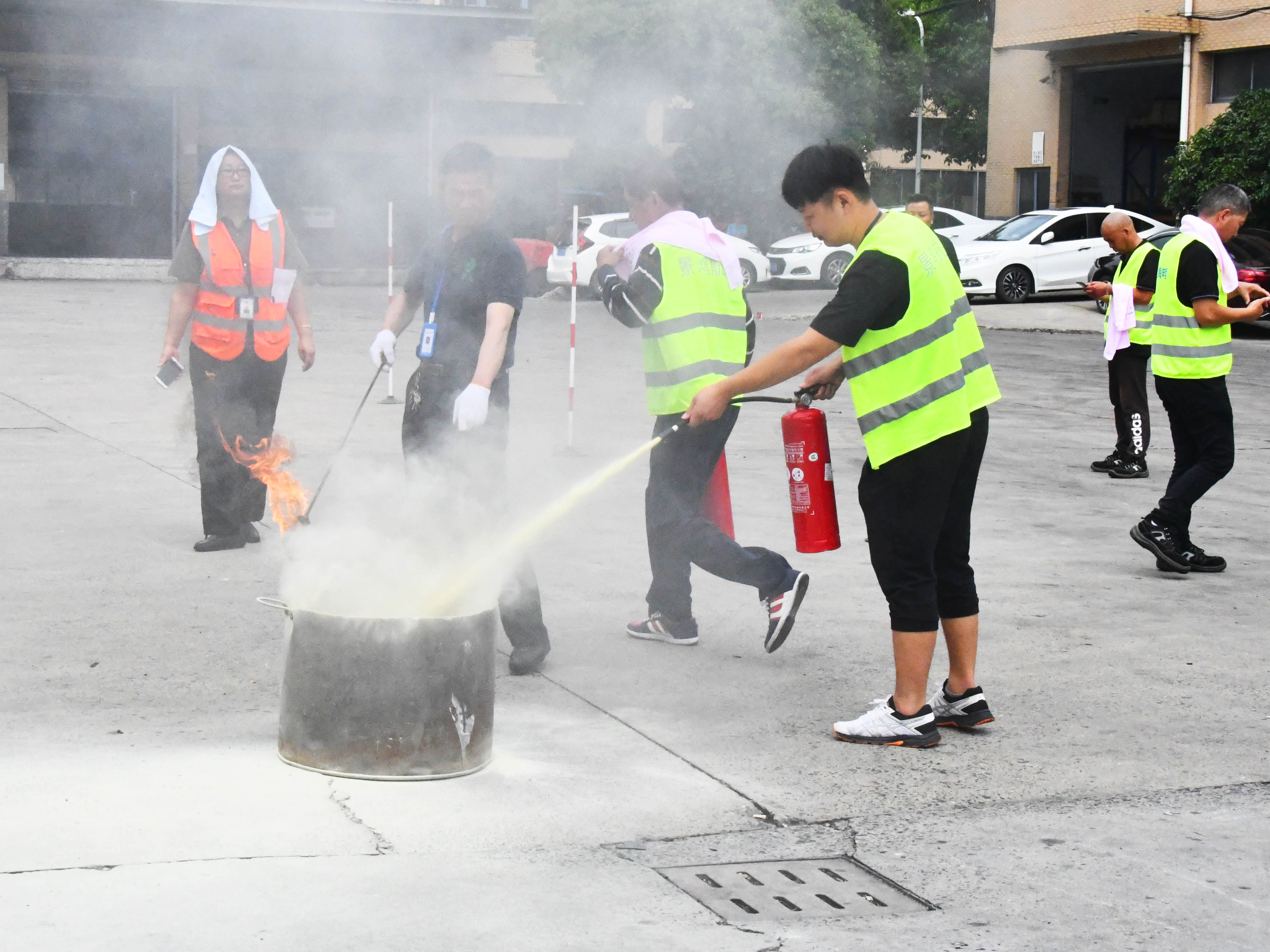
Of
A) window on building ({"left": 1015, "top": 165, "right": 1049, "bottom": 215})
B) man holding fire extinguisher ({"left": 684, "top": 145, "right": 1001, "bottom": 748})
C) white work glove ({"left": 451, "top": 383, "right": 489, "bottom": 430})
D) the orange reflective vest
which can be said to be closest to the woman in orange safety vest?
the orange reflective vest

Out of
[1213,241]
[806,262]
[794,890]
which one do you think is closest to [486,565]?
[794,890]

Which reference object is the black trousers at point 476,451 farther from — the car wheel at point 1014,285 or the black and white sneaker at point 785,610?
the car wheel at point 1014,285

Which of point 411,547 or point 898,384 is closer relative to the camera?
point 898,384

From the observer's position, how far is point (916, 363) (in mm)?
4289

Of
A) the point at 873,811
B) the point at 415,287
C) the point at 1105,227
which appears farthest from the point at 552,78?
the point at 1105,227

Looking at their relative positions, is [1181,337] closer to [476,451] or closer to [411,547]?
[476,451]

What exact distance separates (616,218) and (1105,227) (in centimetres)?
1332

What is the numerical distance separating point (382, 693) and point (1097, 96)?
27.6m

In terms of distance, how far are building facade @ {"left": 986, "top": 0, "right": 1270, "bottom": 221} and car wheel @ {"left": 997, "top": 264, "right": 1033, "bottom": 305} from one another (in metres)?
5.54

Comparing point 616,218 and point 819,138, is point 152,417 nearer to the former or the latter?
point 819,138

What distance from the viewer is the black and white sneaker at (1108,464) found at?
942 cm

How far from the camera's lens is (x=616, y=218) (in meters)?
22.0

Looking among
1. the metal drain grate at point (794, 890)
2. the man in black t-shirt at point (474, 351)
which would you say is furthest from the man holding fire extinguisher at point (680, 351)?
the metal drain grate at point (794, 890)

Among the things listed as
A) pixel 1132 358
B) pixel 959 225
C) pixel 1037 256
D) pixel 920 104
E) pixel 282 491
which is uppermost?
pixel 920 104
